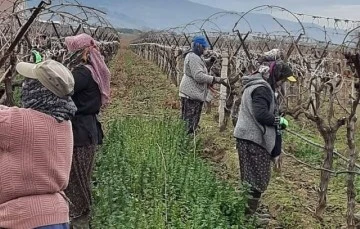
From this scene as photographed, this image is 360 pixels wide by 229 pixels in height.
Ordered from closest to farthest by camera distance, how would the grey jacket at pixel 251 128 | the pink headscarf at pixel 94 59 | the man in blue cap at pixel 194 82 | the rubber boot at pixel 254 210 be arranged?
1. the pink headscarf at pixel 94 59
2. the grey jacket at pixel 251 128
3. the rubber boot at pixel 254 210
4. the man in blue cap at pixel 194 82

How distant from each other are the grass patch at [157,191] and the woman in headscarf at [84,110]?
A: 17 centimetres

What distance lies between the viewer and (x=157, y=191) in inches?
234

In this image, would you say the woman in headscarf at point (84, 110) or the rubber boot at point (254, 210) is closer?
the woman in headscarf at point (84, 110)

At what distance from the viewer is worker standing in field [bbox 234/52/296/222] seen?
18.0 feet

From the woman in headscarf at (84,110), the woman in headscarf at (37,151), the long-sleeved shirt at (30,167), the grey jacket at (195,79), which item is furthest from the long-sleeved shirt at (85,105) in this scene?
the grey jacket at (195,79)

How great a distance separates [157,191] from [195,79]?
2.97 m

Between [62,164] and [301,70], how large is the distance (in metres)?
8.53

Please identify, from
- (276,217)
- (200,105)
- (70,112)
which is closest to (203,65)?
(200,105)

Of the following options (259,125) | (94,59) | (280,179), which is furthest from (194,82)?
(94,59)

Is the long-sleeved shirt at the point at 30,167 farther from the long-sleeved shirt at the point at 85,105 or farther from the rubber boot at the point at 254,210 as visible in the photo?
the rubber boot at the point at 254,210

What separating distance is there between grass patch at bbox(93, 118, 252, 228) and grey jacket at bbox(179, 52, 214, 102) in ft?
3.18

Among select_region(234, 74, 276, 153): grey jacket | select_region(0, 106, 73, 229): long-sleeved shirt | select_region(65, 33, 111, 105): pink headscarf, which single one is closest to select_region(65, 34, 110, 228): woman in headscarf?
select_region(65, 33, 111, 105): pink headscarf

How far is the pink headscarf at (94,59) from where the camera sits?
4940 mm

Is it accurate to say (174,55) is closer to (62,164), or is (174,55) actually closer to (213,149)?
(213,149)
